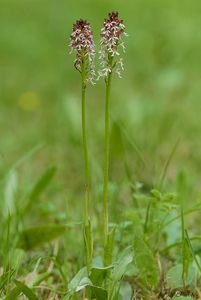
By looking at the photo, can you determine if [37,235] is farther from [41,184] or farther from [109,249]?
[109,249]

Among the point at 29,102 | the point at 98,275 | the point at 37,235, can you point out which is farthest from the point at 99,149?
the point at 98,275

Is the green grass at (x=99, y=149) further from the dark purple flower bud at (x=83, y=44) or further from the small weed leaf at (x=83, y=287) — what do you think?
the dark purple flower bud at (x=83, y=44)

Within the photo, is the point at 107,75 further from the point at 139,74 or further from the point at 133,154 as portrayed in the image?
the point at 139,74

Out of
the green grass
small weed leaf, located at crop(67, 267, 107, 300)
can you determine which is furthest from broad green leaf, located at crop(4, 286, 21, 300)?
small weed leaf, located at crop(67, 267, 107, 300)

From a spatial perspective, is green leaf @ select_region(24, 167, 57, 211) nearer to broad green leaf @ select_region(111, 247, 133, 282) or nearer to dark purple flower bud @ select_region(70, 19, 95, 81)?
broad green leaf @ select_region(111, 247, 133, 282)

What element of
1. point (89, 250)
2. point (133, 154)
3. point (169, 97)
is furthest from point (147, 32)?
point (89, 250)
